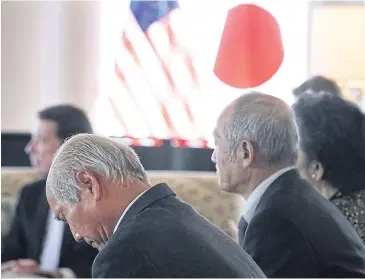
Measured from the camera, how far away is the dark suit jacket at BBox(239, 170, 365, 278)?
1.51 metres

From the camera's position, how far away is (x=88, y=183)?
1.25 m

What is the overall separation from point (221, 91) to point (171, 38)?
0.24 metres

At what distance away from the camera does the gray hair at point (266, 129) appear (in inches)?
66.0

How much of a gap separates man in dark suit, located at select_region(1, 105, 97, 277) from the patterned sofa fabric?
45 mm

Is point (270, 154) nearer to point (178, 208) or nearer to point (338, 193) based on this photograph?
point (338, 193)

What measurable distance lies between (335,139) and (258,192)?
0.40 m

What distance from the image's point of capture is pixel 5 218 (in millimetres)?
1993

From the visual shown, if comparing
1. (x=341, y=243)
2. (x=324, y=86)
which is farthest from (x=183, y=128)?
(x=341, y=243)

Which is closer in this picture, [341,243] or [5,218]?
[341,243]

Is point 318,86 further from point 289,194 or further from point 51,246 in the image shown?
point 51,246

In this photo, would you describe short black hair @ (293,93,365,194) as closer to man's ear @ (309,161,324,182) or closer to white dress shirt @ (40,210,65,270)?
man's ear @ (309,161,324,182)

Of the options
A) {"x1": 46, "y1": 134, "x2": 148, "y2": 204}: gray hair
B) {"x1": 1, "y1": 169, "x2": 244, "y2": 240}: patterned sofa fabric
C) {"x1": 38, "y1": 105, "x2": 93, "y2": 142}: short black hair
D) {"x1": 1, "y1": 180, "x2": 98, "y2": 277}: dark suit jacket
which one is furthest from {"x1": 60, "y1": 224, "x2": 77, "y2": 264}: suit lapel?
{"x1": 46, "y1": 134, "x2": 148, "y2": 204}: gray hair

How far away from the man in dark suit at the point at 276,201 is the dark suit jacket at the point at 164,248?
12.4 inches

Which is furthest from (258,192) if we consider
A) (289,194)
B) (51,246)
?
(51,246)
